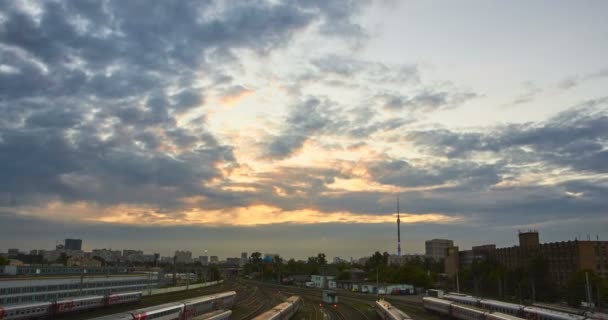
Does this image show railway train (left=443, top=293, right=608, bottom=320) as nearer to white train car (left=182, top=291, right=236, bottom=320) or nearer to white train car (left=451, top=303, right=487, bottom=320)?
white train car (left=451, top=303, right=487, bottom=320)

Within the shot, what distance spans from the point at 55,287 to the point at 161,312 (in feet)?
139

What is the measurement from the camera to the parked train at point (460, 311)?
6016 centimetres

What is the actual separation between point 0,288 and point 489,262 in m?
156

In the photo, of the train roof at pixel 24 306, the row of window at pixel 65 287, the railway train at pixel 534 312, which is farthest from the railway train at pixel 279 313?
the row of window at pixel 65 287

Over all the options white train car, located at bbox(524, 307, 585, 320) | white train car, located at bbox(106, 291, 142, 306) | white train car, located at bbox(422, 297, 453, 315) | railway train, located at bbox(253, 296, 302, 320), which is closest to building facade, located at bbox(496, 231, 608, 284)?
white train car, located at bbox(422, 297, 453, 315)

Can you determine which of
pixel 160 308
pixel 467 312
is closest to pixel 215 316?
pixel 160 308

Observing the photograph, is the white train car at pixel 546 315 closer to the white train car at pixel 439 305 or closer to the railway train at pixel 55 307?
the white train car at pixel 439 305

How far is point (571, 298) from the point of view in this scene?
Result: 109m

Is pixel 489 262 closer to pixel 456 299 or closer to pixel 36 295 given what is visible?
pixel 456 299

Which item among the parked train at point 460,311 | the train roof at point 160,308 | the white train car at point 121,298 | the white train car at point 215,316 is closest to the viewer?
the white train car at point 215,316

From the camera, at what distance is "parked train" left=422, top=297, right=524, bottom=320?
197 feet

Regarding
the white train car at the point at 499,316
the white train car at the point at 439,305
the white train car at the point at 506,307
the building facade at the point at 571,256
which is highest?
the building facade at the point at 571,256

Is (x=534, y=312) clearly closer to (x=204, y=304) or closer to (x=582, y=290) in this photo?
(x=204, y=304)

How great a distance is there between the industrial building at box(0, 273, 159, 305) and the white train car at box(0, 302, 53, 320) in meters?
15.2
